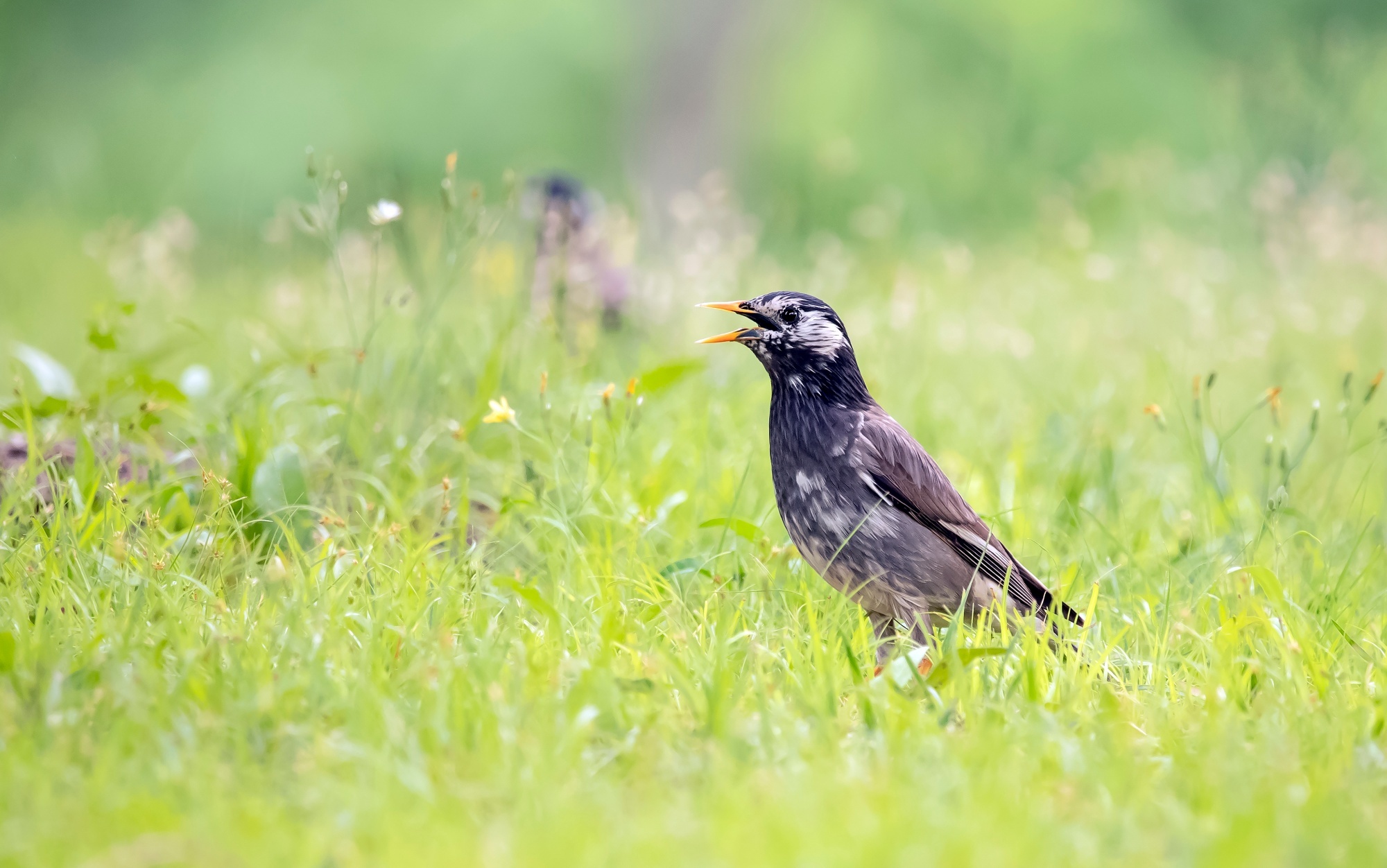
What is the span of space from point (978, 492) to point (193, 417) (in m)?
3.19

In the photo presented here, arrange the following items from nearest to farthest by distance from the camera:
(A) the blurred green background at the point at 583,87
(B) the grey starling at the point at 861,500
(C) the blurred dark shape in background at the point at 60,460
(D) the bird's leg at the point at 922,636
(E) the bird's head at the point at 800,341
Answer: (D) the bird's leg at the point at 922,636, (B) the grey starling at the point at 861,500, (E) the bird's head at the point at 800,341, (C) the blurred dark shape in background at the point at 60,460, (A) the blurred green background at the point at 583,87

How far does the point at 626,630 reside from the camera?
327 cm

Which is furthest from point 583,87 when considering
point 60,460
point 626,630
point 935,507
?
point 626,630

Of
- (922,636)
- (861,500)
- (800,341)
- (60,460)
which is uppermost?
(800,341)

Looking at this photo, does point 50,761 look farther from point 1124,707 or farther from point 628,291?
point 628,291

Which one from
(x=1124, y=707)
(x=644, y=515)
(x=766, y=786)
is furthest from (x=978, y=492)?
(x=766, y=786)

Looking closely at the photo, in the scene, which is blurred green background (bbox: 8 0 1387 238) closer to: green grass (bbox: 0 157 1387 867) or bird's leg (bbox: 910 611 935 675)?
green grass (bbox: 0 157 1387 867)

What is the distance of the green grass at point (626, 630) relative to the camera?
228 cm

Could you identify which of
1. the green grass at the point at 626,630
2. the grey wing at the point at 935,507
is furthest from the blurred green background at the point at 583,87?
the grey wing at the point at 935,507

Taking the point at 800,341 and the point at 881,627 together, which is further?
the point at 800,341

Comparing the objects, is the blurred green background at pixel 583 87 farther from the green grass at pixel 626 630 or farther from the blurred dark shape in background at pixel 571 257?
the green grass at pixel 626 630

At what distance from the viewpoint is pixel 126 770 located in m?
2.42

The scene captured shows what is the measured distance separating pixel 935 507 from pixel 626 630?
1059 millimetres

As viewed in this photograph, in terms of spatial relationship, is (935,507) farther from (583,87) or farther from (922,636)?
(583,87)
